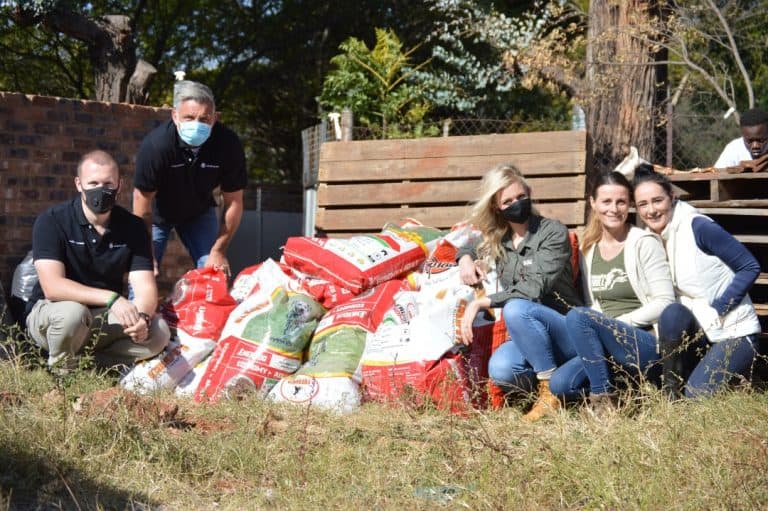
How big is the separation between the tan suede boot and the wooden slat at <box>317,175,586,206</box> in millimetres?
2243

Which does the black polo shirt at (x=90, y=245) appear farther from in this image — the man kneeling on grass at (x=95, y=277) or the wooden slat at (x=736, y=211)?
the wooden slat at (x=736, y=211)

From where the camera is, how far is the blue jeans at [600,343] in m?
4.70

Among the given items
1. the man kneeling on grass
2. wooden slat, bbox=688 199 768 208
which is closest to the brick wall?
the man kneeling on grass

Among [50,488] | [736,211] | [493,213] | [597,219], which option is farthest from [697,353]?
[50,488]

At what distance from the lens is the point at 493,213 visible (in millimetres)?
5270

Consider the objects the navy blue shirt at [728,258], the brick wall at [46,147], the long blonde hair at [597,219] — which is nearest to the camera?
the navy blue shirt at [728,258]

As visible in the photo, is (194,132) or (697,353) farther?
(194,132)

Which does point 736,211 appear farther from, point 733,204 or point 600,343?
point 600,343

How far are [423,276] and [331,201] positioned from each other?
83.9 inches

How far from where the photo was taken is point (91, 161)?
5.45 meters

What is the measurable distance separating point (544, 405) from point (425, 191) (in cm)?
296

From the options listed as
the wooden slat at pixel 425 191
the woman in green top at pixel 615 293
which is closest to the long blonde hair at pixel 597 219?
the woman in green top at pixel 615 293

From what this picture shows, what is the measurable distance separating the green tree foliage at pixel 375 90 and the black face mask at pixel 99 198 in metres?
5.64

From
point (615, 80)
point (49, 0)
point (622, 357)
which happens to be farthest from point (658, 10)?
point (49, 0)
